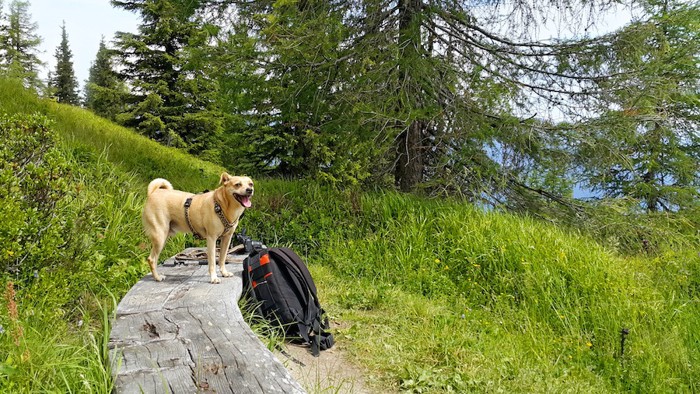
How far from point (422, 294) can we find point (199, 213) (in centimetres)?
290

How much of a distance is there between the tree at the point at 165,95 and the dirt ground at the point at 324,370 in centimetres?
1508

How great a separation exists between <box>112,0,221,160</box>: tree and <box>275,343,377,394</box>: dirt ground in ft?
49.5

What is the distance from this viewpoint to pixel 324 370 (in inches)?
126

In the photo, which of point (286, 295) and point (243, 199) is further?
point (286, 295)

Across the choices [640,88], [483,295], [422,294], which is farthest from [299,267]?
[640,88]

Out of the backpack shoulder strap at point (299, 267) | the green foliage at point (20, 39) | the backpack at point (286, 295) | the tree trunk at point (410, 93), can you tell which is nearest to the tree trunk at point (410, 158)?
the tree trunk at point (410, 93)

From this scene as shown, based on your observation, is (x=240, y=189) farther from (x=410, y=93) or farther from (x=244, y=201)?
(x=410, y=93)

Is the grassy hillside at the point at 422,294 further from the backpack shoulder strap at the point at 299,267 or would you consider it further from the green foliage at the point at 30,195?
the backpack shoulder strap at the point at 299,267

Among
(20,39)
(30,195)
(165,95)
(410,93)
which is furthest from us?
(20,39)

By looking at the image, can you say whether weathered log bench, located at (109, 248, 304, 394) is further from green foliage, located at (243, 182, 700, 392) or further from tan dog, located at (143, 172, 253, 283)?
green foliage, located at (243, 182, 700, 392)

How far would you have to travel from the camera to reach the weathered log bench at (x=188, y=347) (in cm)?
197

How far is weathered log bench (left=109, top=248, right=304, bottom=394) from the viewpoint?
A: 77.6 inches

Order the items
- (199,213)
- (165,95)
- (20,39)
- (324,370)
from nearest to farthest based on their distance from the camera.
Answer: (324,370) → (199,213) → (165,95) → (20,39)

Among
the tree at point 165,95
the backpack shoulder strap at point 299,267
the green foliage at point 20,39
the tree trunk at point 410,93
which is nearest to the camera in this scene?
the backpack shoulder strap at point 299,267
